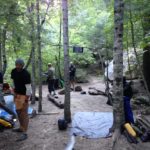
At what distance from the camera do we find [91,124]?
26.3 feet

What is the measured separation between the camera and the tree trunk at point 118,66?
6.82 m

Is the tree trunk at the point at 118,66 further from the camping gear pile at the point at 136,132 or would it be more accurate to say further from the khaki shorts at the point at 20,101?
the khaki shorts at the point at 20,101

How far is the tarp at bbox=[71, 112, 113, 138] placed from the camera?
23.4 feet

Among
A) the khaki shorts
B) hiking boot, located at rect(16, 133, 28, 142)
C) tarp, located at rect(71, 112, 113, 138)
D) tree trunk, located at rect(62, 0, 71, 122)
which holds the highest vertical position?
tree trunk, located at rect(62, 0, 71, 122)

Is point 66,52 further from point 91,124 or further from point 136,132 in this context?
point 136,132

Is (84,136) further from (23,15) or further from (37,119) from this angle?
(23,15)

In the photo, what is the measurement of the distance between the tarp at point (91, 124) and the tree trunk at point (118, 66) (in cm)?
47

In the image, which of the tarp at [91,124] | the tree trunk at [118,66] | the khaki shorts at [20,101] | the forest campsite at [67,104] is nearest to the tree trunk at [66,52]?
the forest campsite at [67,104]

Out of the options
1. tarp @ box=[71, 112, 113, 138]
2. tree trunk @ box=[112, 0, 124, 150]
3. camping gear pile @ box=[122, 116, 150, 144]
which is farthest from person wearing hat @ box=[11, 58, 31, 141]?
camping gear pile @ box=[122, 116, 150, 144]

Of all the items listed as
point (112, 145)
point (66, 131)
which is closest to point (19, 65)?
point (66, 131)

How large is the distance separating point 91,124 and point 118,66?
205 cm

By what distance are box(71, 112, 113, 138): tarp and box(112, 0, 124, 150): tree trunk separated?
0.47 m

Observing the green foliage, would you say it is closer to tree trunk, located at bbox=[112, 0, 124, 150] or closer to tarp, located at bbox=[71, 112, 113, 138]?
tree trunk, located at bbox=[112, 0, 124, 150]

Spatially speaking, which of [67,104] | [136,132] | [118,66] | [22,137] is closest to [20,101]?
[22,137]
